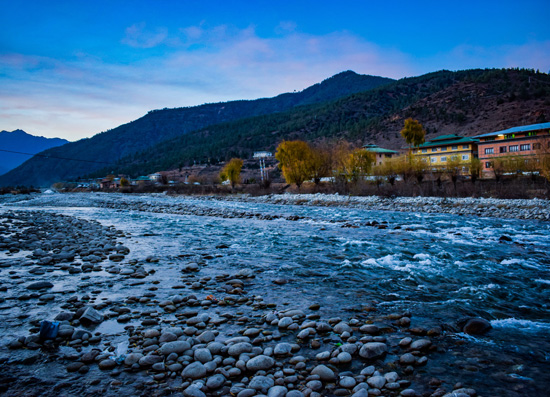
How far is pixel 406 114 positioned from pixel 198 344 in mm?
114804

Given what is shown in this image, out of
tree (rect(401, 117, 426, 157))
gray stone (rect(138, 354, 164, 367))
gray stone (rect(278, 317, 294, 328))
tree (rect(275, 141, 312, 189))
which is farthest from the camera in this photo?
tree (rect(401, 117, 426, 157))

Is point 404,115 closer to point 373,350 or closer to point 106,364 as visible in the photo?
point 373,350

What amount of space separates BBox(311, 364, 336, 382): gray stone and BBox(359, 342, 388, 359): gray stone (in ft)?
2.12

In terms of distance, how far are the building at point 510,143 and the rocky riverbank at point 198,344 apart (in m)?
58.9

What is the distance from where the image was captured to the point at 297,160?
49.3 meters

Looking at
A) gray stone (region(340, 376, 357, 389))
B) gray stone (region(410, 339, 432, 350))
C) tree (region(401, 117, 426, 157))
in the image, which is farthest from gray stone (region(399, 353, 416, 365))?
tree (region(401, 117, 426, 157))

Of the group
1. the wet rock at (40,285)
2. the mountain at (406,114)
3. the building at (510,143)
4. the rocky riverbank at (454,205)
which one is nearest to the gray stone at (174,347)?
the wet rock at (40,285)

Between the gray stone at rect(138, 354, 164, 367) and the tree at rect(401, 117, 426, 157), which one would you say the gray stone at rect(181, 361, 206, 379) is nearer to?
the gray stone at rect(138, 354, 164, 367)

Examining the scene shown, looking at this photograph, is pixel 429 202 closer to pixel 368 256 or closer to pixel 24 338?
pixel 368 256

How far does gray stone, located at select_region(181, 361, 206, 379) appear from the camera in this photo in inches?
152

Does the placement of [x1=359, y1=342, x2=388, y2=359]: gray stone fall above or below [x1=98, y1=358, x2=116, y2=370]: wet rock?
below

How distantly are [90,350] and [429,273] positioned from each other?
24.4ft

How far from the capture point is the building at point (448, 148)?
68.5 metres

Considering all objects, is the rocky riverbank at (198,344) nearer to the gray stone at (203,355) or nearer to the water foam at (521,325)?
the gray stone at (203,355)
